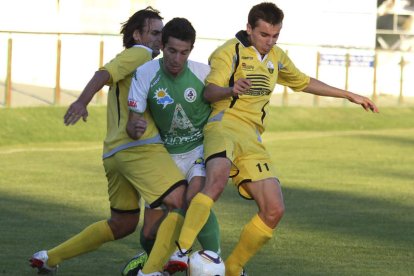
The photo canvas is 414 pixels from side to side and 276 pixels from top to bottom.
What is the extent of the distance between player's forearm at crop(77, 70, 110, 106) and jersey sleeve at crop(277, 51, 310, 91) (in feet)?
4.67

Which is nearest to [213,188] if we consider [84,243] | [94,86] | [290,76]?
[94,86]

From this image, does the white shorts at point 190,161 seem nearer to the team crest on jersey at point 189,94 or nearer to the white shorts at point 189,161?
the white shorts at point 189,161

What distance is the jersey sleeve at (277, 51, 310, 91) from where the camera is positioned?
9383 mm

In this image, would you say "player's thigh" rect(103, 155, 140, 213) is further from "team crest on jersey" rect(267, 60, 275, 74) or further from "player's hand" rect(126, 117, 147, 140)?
"team crest on jersey" rect(267, 60, 275, 74)

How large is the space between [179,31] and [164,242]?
1410 mm

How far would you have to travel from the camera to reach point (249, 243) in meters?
8.82

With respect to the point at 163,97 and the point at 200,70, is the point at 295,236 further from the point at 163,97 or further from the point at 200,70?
the point at 163,97

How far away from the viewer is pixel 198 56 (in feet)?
107

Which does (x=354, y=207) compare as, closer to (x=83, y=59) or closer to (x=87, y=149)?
(x=87, y=149)

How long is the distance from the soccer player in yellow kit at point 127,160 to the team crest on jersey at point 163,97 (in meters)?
0.18

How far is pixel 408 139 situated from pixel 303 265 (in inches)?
676

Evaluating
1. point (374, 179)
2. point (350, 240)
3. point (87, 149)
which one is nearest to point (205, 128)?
point (350, 240)

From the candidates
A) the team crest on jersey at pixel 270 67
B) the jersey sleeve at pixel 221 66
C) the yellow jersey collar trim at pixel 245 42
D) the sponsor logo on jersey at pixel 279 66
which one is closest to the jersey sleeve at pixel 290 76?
the sponsor logo on jersey at pixel 279 66

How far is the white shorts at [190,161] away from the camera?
28.4ft
